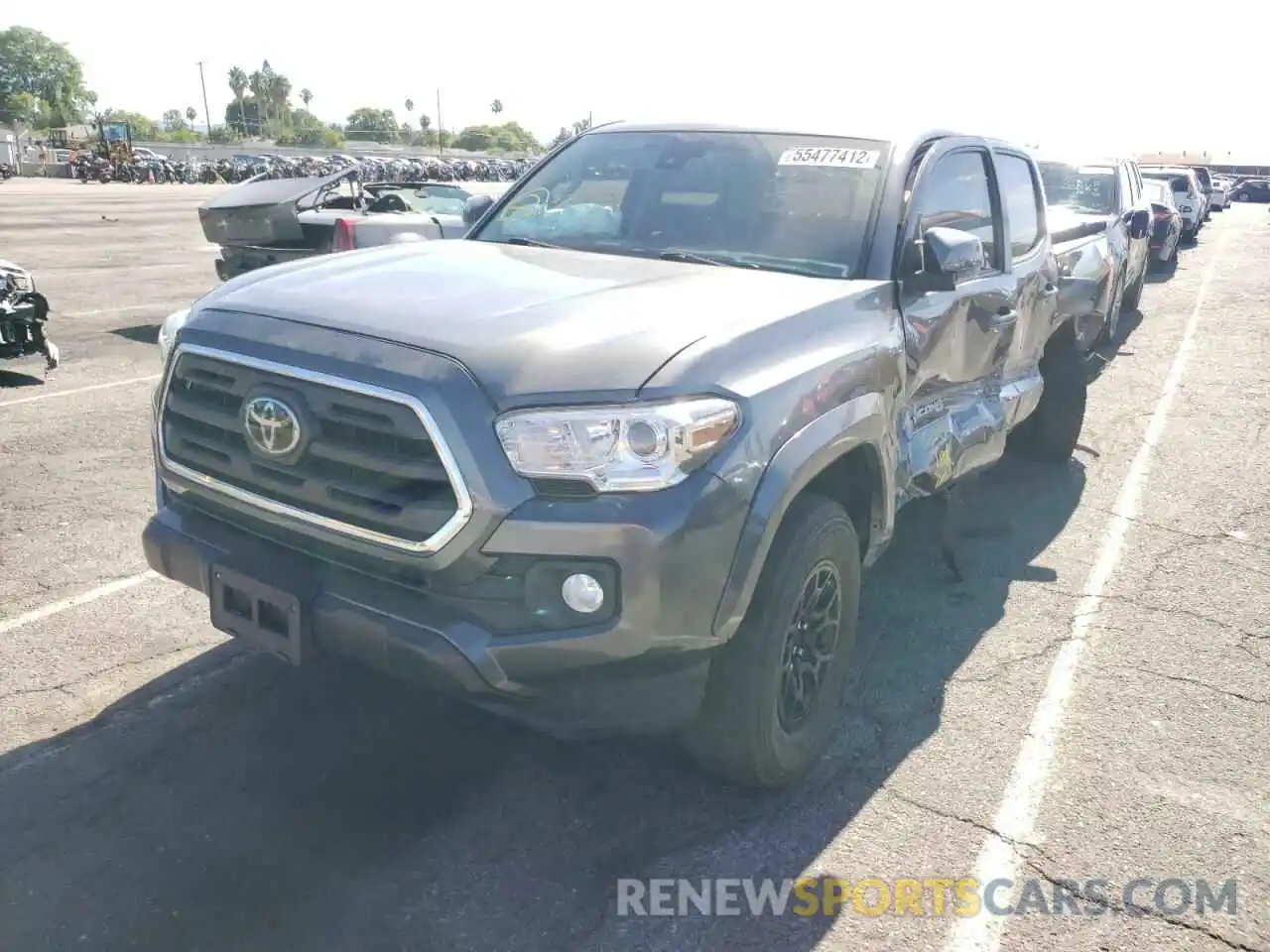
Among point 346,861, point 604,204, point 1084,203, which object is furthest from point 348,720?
point 1084,203

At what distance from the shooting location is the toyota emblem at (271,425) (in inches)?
111

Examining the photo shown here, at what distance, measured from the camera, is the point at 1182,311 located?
48.2 feet

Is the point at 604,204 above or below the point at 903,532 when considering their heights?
above

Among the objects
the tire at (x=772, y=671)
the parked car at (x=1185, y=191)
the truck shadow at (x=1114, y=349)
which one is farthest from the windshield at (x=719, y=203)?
the parked car at (x=1185, y=191)

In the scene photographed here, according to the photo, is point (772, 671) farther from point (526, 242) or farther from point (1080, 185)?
point (1080, 185)

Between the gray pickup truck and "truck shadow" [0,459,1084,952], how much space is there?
283 millimetres

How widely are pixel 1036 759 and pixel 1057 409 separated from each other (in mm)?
3610

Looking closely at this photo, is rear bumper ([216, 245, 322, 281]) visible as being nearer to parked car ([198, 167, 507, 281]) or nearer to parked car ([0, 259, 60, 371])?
parked car ([198, 167, 507, 281])

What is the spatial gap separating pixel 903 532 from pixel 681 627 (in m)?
3.34

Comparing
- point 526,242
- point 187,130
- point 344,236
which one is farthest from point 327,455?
point 187,130

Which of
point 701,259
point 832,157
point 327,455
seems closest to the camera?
point 327,455

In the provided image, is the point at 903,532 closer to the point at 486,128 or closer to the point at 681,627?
the point at 681,627

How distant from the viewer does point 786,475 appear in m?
2.84

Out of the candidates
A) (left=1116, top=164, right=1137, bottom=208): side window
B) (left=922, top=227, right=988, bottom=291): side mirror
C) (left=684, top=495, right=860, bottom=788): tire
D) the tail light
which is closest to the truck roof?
(left=922, top=227, right=988, bottom=291): side mirror
